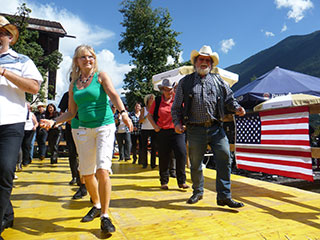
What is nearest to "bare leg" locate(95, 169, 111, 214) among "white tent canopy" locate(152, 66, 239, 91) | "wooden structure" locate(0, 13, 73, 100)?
"white tent canopy" locate(152, 66, 239, 91)

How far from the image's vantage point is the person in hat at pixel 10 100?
2090 mm

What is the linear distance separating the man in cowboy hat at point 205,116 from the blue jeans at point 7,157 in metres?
1.85

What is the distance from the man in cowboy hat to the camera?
3.04 metres

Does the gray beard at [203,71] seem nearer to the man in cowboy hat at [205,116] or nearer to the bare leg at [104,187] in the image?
the man in cowboy hat at [205,116]

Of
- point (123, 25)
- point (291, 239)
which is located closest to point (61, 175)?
point (291, 239)

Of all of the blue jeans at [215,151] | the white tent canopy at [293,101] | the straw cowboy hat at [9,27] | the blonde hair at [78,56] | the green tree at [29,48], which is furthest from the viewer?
the green tree at [29,48]

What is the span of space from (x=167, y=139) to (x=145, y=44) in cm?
3168

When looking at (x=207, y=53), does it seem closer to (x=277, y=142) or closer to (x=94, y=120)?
(x=94, y=120)

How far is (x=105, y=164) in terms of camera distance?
2.47m

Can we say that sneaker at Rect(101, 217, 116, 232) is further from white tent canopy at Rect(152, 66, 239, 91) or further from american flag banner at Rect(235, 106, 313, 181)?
white tent canopy at Rect(152, 66, 239, 91)

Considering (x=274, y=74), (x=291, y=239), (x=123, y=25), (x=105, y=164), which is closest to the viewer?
(x=291, y=239)

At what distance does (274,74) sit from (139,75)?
79.1 feet

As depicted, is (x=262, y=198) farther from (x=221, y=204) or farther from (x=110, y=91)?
(x=110, y=91)

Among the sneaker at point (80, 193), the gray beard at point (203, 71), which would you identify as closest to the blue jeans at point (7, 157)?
the sneaker at point (80, 193)
